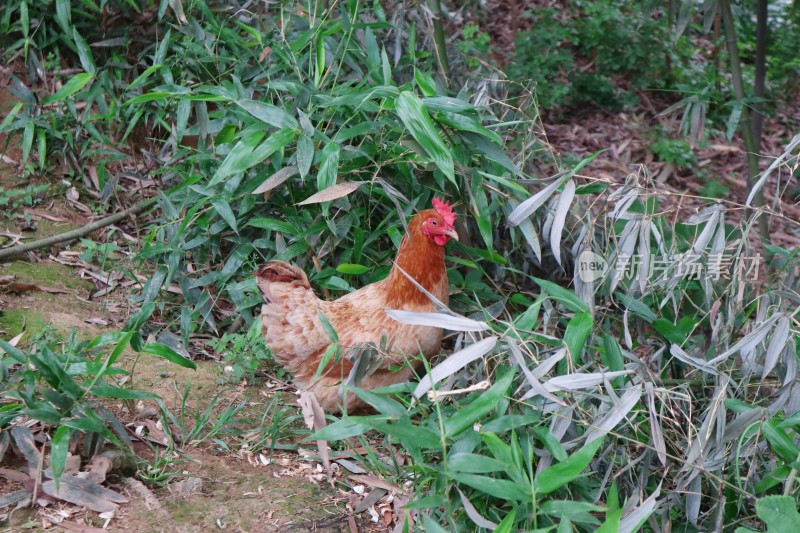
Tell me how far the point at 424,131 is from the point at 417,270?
0.73 metres

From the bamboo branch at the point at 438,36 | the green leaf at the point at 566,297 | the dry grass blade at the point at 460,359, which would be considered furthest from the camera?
the bamboo branch at the point at 438,36

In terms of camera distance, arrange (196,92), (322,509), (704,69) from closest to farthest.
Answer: (322,509)
(196,92)
(704,69)

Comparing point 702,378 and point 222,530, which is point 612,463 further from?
point 222,530

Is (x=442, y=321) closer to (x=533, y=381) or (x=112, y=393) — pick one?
(x=533, y=381)

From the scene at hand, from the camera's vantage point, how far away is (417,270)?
Result: 353cm

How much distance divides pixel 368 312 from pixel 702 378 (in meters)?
1.40

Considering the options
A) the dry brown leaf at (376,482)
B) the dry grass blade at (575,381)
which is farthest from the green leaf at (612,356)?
the dry brown leaf at (376,482)

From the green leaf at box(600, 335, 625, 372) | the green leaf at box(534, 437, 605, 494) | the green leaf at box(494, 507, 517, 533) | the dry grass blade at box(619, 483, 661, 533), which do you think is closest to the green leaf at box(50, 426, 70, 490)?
the green leaf at box(494, 507, 517, 533)

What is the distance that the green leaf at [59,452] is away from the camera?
2424mm

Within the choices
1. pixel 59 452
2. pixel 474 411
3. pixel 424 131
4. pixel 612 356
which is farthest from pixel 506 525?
pixel 424 131

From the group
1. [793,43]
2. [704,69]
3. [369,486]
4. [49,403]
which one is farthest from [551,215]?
[793,43]

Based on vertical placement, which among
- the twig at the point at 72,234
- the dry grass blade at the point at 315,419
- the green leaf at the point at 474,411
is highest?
the green leaf at the point at 474,411

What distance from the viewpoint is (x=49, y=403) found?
2637 millimetres

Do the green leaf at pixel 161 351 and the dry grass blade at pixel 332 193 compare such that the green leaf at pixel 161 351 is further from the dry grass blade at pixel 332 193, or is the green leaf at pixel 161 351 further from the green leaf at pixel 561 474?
the green leaf at pixel 561 474
